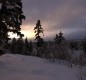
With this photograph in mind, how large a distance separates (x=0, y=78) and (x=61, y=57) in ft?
47.4

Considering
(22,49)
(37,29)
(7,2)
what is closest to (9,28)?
(7,2)

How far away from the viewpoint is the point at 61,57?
27234 mm

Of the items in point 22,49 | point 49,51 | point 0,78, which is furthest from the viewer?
point 22,49

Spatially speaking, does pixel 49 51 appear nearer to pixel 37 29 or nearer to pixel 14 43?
pixel 37 29

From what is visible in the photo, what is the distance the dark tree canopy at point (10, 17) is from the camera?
1672 centimetres

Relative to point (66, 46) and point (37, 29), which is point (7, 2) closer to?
point (66, 46)

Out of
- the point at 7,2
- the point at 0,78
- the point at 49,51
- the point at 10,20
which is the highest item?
the point at 7,2

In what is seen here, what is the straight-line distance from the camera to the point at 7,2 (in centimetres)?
1691

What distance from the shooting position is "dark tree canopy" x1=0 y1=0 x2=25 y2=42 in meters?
16.7

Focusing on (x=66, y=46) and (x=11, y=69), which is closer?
(x=11, y=69)

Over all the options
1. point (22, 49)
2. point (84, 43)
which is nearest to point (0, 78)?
point (84, 43)

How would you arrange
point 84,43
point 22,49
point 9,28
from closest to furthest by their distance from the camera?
point 9,28 < point 84,43 < point 22,49

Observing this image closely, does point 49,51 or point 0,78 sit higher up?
point 49,51

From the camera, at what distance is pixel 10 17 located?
17047 mm
